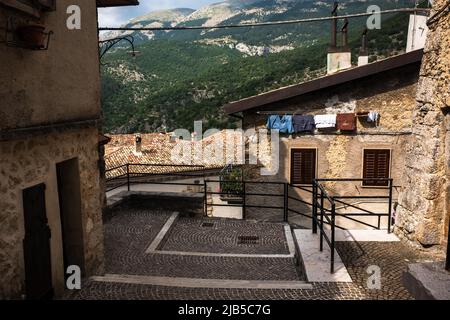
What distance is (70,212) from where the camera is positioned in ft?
19.3

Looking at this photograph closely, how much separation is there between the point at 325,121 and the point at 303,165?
1.61 meters

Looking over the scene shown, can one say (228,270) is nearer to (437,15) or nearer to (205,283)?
(205,283)

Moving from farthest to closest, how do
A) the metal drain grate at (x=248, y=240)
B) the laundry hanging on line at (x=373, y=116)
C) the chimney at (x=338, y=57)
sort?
the chimney at (x=338, y=57) < the laundry hanging on line at (x=373, y=116) < the metal drain grate at (x=248, y=240)

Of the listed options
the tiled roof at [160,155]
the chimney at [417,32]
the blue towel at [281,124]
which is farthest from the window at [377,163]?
the tiled roof at [160,155]

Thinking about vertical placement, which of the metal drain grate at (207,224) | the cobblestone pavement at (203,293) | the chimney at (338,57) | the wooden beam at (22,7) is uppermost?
the chimney at (338,57)

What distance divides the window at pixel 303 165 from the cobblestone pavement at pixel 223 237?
2.88 metres

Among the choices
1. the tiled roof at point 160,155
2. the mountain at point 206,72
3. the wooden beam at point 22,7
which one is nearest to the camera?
the wooden beam at point 22,7

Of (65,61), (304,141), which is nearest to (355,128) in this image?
(304,141)

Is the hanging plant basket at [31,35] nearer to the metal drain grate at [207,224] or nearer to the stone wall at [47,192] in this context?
the stone wall at [47,192]

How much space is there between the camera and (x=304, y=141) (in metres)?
13.0

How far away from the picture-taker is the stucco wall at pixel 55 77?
4273mm

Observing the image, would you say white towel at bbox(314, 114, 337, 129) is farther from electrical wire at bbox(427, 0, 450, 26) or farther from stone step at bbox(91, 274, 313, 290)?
stone step at bbox(91, 274, 313, 290)

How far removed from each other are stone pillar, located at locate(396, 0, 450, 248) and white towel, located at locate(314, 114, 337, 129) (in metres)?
5.40

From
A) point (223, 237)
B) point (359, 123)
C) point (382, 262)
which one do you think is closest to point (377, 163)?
point (359, 123)
